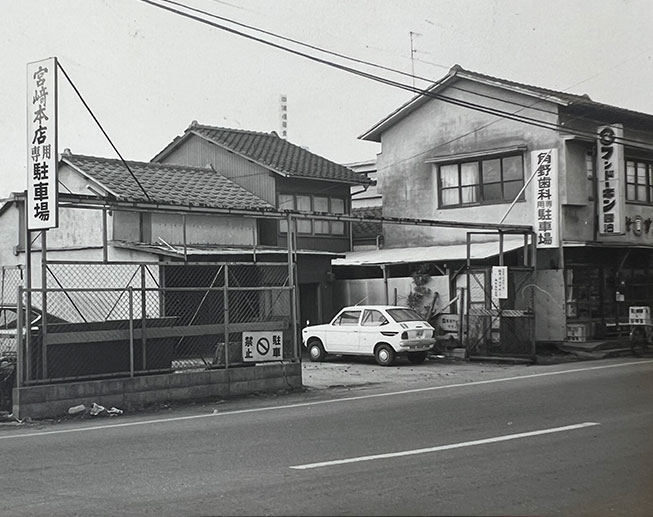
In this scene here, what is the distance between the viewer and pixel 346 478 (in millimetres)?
8367

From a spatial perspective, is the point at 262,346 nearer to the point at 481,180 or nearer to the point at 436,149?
the point at 481,180

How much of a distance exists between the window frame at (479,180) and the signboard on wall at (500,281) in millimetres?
5139

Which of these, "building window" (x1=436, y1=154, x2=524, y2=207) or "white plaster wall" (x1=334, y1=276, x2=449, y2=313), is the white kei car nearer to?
"white plaster wall" (x1=334, y1=276, x2=449, y2=313)

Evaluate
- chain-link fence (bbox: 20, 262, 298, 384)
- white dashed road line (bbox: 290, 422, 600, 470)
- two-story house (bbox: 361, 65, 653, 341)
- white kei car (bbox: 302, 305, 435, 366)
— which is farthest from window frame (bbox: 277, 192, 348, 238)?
white dashed road line (bbox: 290, 422, 600, 470)

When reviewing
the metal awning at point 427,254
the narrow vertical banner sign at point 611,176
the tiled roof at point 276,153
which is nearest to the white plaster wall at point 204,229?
the tiled roof at point 276,153

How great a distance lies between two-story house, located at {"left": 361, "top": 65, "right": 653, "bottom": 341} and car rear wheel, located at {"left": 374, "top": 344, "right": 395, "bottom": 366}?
6.94 m

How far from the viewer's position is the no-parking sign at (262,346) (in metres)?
17.1

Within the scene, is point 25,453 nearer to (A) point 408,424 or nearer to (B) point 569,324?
(A) point 408,424

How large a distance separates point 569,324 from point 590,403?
14.4 metres

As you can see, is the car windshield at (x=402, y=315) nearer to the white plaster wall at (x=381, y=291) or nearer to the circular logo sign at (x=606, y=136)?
the white plaster wall at (x=381, y=291)

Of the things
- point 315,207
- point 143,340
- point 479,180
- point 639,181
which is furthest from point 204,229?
point 639,181

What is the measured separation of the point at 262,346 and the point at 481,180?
15343 mm

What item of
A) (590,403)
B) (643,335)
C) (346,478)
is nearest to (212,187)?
(643,335)

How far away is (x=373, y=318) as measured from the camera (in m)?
24.2
